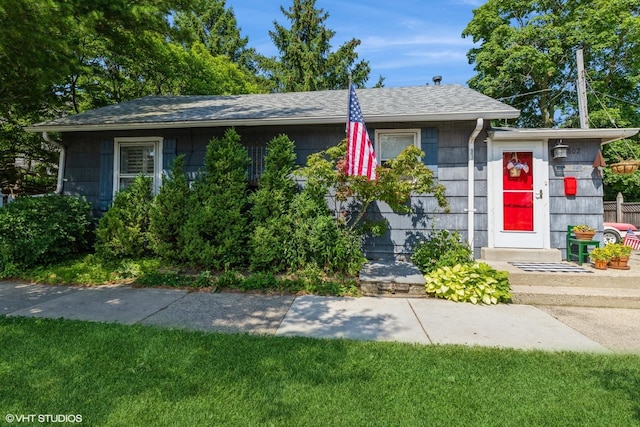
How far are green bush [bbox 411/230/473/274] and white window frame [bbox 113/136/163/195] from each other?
17.2ft

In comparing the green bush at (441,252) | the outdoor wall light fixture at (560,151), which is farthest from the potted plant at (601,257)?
the green bush at (441,252)

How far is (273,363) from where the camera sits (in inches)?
103

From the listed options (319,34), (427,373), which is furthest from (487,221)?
(319,34)

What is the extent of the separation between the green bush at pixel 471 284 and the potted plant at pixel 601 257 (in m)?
1.90

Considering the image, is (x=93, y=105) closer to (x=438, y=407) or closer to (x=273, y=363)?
(x=273, y=363)

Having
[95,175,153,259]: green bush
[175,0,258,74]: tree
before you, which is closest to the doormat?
[95,175,153,259]: green bush

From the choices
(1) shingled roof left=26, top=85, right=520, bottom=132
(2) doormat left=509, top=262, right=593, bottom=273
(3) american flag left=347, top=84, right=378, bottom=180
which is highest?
(1) shingled roof left=26, top=85, right=520, bottom=132

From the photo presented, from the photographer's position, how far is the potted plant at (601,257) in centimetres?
511

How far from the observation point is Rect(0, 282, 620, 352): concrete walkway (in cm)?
327

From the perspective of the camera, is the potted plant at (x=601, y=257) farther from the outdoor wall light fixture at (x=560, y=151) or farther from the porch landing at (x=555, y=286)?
the outdoor wall light fixture at (x=560, y=151)

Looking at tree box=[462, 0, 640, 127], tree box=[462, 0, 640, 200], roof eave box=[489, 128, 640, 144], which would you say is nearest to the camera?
roof eave box=[489, 128, 640, 144]

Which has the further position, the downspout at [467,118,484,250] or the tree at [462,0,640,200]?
the tree at [462,0,640,200]

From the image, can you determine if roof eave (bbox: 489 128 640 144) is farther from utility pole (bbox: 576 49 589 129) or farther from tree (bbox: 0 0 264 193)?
tree (bbox: 0 0 264 193)

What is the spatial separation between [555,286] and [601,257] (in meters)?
1.11
